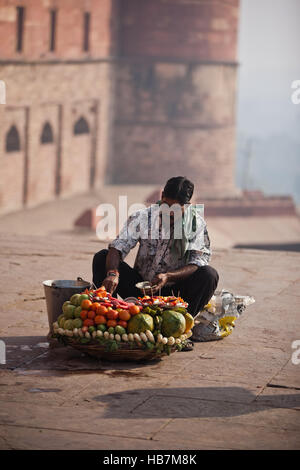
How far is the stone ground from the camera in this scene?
409 cm

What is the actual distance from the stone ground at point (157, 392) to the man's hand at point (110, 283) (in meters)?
0.41

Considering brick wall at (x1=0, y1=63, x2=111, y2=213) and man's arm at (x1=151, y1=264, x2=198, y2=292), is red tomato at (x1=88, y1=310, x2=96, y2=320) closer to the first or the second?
man's arm at (x1=151, y1=264, x2=198, y2=292)

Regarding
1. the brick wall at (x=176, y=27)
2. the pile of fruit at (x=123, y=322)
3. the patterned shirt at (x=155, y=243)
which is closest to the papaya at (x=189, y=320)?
the pile of fruit at (x=123, y=322)

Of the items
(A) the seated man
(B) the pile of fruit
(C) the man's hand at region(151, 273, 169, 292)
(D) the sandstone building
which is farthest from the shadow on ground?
(D) the sandstone building

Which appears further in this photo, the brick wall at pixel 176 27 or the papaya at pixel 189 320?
the brick wall at pixel 176 27

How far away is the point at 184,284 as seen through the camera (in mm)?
5648

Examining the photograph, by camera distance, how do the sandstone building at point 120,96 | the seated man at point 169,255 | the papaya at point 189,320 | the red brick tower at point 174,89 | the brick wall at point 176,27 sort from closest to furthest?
1. the papaya at point 189,320
2. the seated man at point 169,255
3. the sandstone building at point 120,96
4. the brick wall at point 176,27
5. the red brick tower at point 174,89

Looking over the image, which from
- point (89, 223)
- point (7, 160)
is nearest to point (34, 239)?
point (89, 223)

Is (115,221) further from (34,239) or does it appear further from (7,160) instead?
(34,239)

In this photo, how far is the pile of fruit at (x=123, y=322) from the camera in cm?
509

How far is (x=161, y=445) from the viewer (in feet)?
13.0

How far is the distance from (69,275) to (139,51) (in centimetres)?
2535

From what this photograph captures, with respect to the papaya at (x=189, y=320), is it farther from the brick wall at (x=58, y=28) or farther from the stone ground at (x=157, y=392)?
the brick wall at (x=58, y=28)

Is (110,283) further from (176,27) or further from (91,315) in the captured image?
(176,27)
